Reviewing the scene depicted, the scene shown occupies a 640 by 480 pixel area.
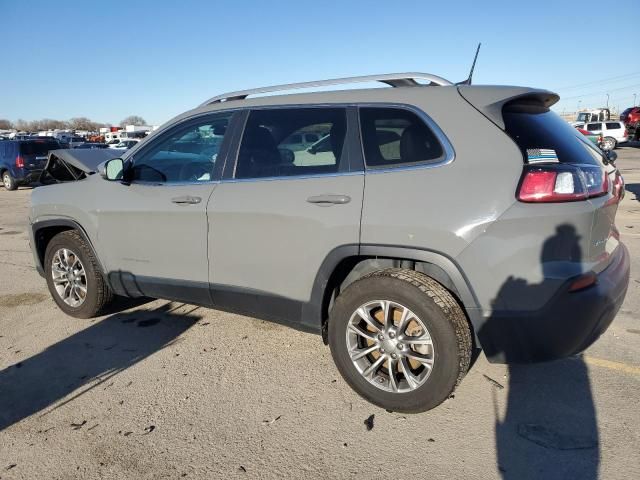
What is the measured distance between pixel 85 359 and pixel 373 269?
2296mm

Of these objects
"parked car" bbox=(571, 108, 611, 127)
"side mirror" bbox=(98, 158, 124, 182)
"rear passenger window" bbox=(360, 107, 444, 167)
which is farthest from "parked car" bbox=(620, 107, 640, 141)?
"side mirror" bbox=(98, 158, 124, 182)

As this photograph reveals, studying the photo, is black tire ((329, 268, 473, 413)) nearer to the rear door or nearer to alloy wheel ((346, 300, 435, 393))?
alloy wheel ((346, 300, 435, 393))

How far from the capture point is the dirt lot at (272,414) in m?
2.37

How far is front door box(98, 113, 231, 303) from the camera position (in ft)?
11.1

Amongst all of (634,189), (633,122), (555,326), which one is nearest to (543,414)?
(555,326)

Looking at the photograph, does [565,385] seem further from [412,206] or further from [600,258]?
[412,206]

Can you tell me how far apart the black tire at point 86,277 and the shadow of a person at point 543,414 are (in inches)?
125

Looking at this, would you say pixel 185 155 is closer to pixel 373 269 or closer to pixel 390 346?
pixel 373 269

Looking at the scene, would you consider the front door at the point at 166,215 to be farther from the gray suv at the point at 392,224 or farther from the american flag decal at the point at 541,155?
the american flag decal at the point at 541,155

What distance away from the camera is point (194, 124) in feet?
11.6

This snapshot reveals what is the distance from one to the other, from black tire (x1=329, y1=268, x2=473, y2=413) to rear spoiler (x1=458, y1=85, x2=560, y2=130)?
950 millimetres

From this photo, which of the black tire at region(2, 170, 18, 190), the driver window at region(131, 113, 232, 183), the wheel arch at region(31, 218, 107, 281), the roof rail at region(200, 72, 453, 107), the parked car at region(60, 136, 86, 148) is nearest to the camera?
the roof rail at region(200, 72, 453, 107)

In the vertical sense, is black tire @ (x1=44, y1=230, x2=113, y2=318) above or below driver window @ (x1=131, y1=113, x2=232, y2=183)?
below

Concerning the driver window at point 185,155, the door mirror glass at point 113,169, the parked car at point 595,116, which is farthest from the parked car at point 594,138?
the parked car at point 595,116
